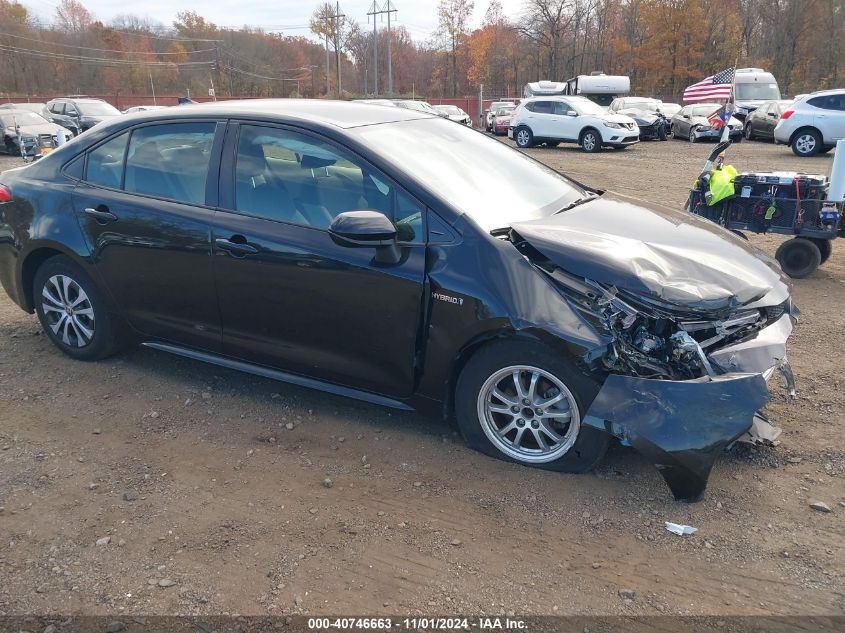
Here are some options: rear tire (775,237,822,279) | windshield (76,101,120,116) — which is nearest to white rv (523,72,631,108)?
windshield (76,101,120,116)

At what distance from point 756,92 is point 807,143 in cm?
1022

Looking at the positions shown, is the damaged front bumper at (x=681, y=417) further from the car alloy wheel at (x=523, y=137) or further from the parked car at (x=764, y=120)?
the parked car at (x=764, y=120)

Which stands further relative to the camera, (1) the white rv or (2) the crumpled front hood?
(1) the white rv

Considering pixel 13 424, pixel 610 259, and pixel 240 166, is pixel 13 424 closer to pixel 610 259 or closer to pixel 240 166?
pixel 240 166

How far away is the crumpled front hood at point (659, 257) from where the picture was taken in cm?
311

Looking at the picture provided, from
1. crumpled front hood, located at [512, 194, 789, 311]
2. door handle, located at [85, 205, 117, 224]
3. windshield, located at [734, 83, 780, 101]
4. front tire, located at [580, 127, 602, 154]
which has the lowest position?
crumpled front hood, located at [512, 194, 789, 311]

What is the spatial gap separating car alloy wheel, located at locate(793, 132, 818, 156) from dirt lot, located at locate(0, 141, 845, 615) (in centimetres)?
1608

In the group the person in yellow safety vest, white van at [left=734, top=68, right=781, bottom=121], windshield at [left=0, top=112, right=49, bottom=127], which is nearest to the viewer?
the person in yellow safety vest

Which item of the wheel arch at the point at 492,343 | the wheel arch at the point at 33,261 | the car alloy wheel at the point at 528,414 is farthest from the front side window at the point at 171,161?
the car alloy wheel at the point at 528,414

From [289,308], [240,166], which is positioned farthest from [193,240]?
[289,308]

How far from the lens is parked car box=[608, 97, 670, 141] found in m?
24.5

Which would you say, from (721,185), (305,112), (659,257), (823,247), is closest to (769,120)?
(823,247)

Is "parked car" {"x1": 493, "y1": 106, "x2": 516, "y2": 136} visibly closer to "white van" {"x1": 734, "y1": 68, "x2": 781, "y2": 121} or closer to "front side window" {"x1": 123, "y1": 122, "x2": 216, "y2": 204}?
"white van" {"x1": 734, "y1": 68, "x2": 781, "y2": 121}

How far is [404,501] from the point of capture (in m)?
3.14
